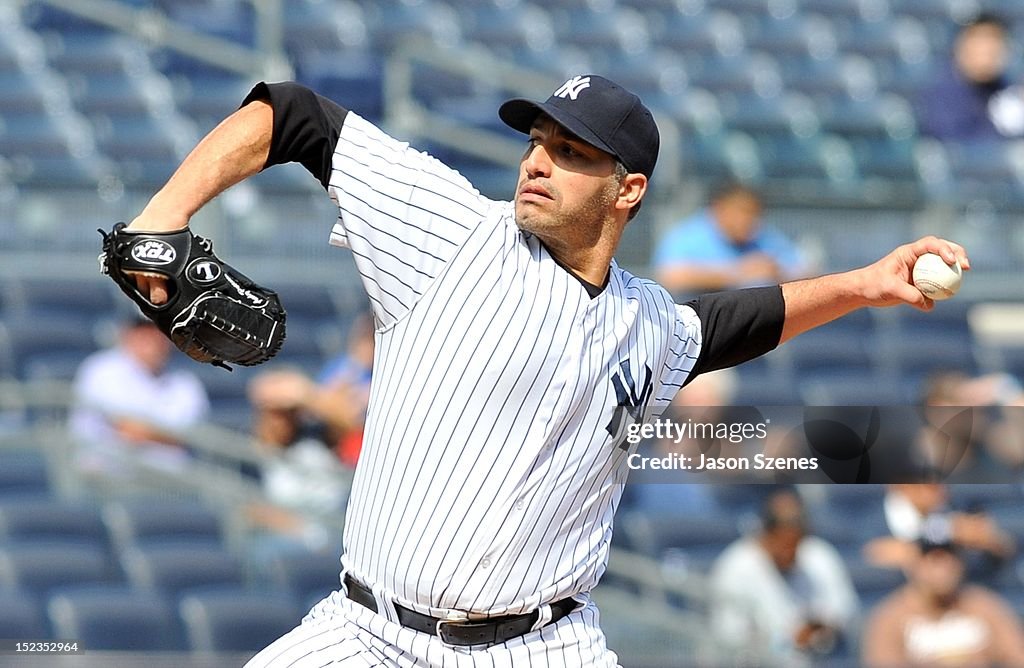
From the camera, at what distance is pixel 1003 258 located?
257 inches

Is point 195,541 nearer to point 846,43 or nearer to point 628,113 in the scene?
point 628,113

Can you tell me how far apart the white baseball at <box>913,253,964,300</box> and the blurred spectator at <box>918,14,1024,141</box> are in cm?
489

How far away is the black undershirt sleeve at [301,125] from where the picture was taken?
89.5 inches

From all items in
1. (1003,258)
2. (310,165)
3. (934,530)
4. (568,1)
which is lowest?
(310,165)

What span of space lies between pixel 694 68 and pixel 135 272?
6.80m

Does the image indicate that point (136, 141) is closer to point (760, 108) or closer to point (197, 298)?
point (760, 108)

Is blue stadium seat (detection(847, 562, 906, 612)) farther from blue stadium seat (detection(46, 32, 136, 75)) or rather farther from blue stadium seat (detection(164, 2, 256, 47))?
blue stadium seat (detection(46, 32, 136, 75))

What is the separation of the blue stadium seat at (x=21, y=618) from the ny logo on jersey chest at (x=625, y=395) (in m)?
2.74

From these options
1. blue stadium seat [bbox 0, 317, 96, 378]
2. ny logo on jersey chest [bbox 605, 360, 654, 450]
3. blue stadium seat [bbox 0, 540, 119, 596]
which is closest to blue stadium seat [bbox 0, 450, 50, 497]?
blue stadium seat [bbox 0, 540, 119, 596]

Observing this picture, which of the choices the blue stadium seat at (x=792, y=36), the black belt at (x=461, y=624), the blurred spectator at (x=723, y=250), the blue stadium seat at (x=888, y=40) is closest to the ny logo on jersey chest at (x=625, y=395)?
the black belt at (x=461, y=624)

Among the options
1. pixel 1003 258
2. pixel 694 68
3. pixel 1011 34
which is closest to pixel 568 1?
pixel 694 68

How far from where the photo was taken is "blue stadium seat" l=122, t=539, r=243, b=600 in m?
4.99

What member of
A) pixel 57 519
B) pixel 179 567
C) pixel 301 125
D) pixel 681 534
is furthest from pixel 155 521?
pixel 301 125

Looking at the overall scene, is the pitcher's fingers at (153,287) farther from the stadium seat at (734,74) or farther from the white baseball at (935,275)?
the stadium seat at (734,74)
